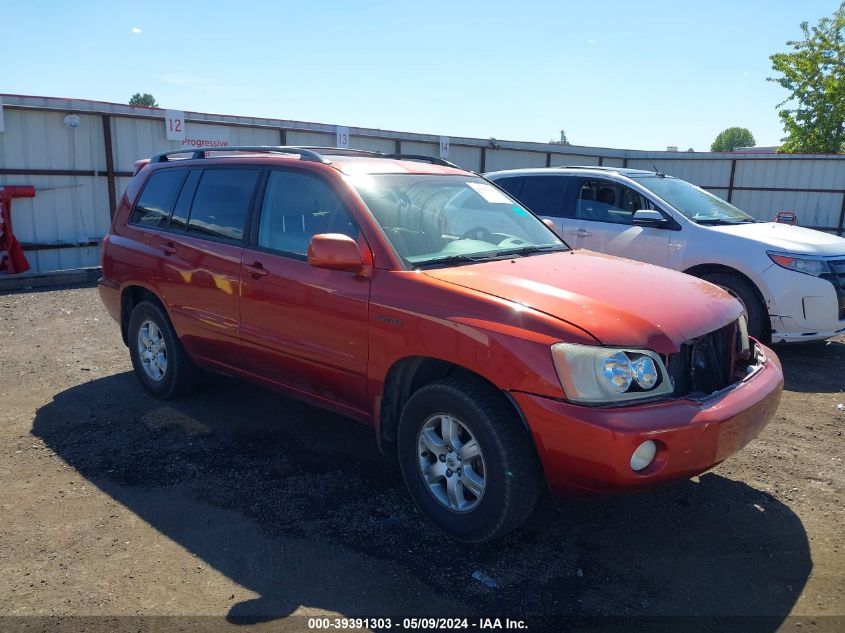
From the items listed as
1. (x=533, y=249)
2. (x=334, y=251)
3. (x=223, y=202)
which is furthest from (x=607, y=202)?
(x=334, y=251)

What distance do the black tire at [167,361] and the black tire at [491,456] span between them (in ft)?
8.35

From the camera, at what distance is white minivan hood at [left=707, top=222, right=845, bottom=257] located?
21.2ft

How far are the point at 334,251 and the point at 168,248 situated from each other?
203 centimetres

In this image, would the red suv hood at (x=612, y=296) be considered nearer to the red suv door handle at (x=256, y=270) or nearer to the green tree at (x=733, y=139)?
the red suv door handle at (x=256, y=270)

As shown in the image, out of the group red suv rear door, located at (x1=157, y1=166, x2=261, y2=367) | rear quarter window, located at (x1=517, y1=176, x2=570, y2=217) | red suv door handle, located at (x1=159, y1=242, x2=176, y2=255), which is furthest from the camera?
rear quarter window, located at (x1=517, y1=176, x2=570, y2=217)

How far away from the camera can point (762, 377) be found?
143 inches

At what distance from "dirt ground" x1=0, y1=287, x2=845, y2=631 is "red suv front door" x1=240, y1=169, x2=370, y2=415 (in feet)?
2.02

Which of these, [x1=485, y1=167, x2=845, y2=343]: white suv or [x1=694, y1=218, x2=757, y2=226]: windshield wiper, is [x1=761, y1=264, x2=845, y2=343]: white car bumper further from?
[x1=694, y1=218, x2=757, y2=226]: windshield wiper

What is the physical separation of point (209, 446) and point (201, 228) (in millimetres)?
1520

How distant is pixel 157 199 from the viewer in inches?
213

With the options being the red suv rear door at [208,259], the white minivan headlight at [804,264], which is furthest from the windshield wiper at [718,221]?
the red suv rear door at [208,259]

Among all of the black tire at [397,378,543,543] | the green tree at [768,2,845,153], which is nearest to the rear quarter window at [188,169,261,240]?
the black tire at [397,378,543,543]

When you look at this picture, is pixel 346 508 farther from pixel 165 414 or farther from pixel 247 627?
pixel 165 414

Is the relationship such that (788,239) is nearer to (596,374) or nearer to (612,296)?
(612,296)
